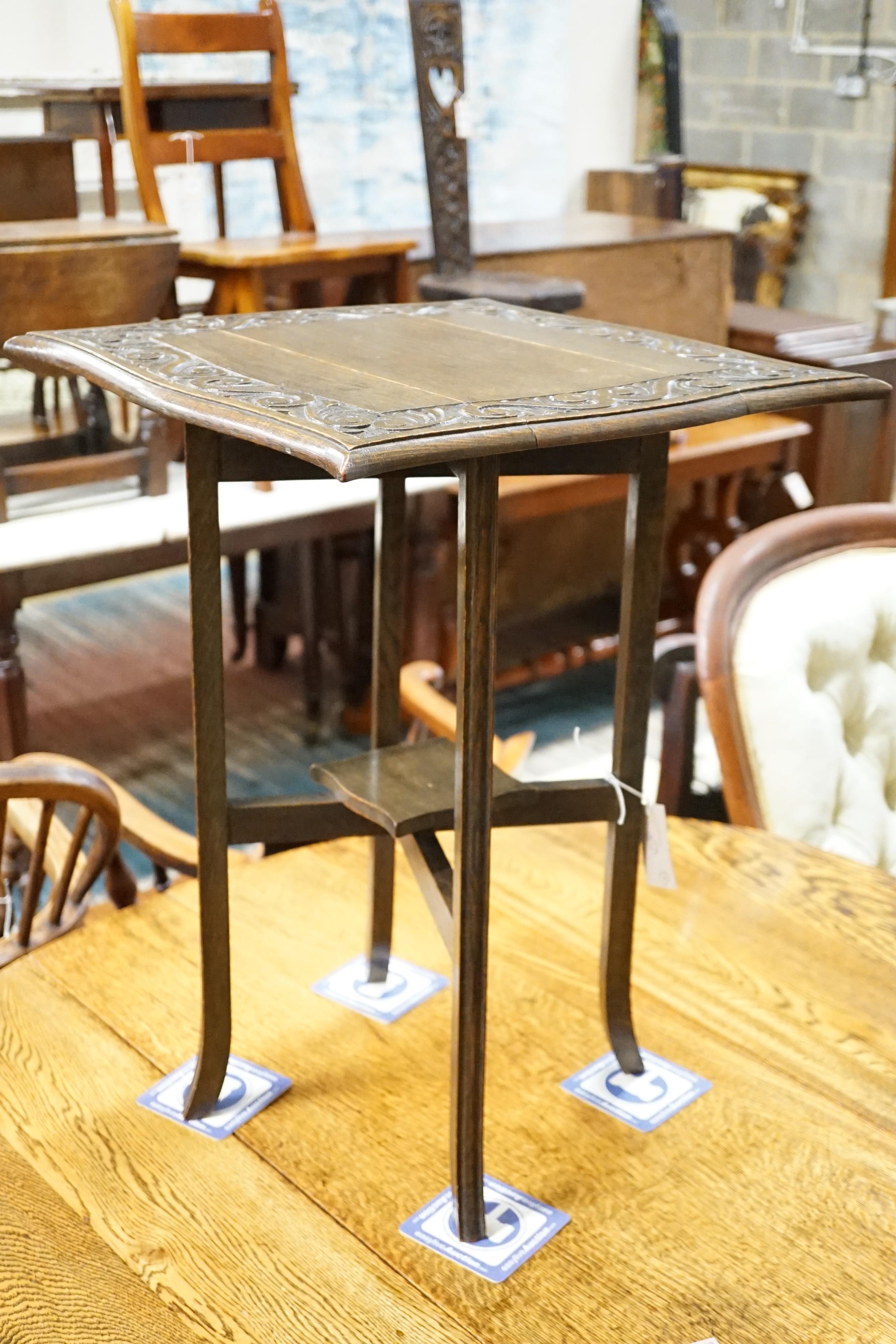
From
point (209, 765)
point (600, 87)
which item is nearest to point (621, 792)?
point (209, 765)

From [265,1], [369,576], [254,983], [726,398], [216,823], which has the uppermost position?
[265,1]

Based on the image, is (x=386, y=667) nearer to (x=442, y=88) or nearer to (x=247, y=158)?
(x=442, y=88)

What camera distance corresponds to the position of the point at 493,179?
5.36 meters

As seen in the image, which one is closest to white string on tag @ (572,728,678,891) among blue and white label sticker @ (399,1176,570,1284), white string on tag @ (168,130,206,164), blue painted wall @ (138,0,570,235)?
blue and white label sticker @ (399,1176,570,1284)

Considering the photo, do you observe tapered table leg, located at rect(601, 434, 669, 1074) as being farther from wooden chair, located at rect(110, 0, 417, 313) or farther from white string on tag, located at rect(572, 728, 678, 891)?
wooden chair, located at rect(110, 0, 417, 313)

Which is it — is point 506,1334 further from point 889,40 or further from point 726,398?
point 889,40

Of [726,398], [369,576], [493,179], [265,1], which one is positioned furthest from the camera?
[493,179]

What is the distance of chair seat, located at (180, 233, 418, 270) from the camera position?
8.78 feet

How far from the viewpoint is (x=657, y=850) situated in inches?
42.8

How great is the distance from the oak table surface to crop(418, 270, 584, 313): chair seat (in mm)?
1727

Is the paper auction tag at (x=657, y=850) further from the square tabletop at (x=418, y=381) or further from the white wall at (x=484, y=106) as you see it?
the white wall at (x=484, y=106)

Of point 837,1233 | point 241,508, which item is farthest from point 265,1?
point 837,1233

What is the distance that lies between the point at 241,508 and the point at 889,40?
3964 mm

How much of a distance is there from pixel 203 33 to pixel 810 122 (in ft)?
11.8
